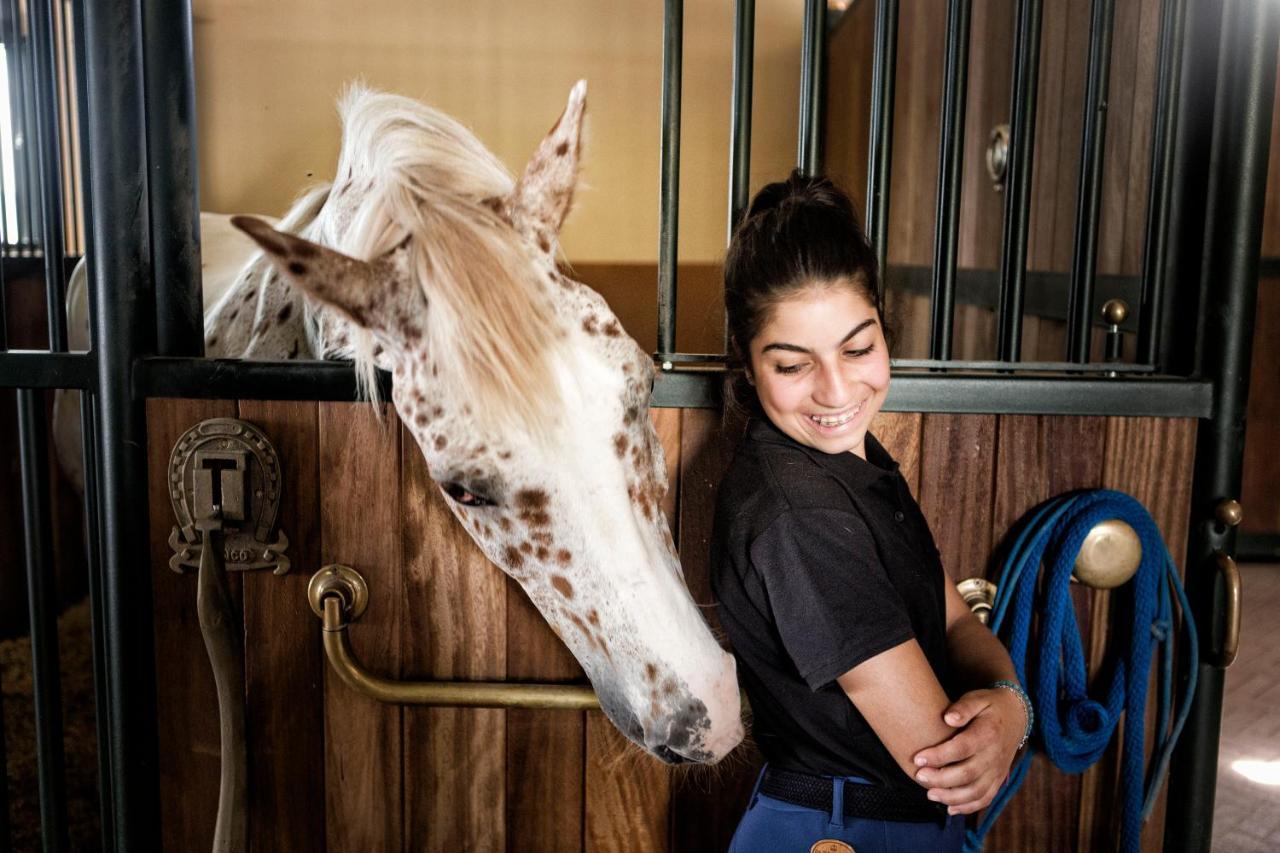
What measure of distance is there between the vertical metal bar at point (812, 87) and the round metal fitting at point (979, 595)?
468 mm

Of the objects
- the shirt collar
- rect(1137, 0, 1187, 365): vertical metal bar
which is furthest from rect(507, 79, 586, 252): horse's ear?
rect(1137, 0, 1187, 365): vertical metal bar

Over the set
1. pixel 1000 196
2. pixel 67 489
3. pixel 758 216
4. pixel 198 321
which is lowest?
pixel 67 489

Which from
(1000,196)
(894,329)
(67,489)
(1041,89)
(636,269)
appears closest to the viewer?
(894,329)

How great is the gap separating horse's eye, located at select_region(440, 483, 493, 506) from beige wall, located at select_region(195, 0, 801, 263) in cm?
213

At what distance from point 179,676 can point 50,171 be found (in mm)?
573

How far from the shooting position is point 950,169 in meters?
1.00

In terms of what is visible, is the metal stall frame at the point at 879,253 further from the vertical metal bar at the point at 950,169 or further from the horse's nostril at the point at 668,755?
the horse's nostril at the point at 668,755

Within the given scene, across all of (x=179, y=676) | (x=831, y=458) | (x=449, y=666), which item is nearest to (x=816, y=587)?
(x=831, y=458)

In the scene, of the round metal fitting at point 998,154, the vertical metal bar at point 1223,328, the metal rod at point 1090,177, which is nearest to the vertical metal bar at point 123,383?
the metal rod at point 1090,177

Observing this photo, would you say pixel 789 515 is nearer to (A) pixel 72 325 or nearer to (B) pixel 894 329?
(B) pixel 894 329

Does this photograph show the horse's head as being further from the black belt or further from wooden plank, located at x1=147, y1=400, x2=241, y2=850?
wooden plank, located at x1=147, y1=400, x2=241, y2=850

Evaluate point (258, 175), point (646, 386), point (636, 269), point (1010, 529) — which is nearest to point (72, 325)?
point (258, 175)

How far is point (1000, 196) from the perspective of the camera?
2.03 meters

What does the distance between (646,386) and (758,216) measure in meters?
0.18
